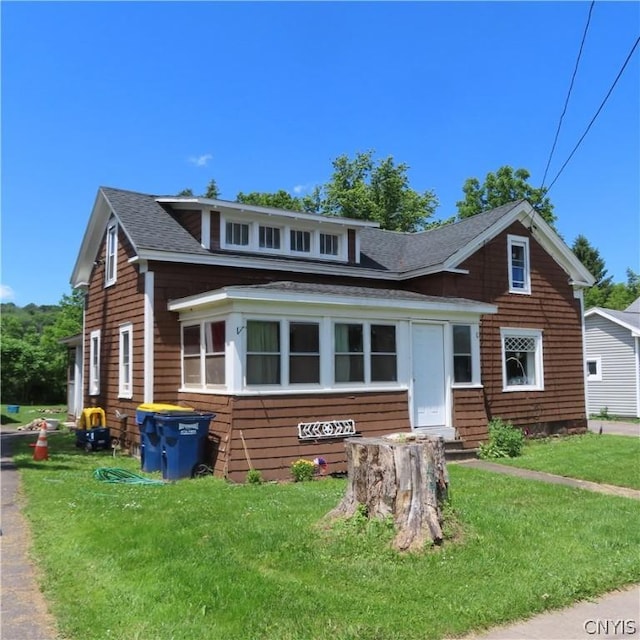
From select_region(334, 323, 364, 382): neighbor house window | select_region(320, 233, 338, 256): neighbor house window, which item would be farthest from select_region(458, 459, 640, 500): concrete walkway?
select_region(320, 233, 338, 256): neighbor house window

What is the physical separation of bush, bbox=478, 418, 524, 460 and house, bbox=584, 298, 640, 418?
12.4m

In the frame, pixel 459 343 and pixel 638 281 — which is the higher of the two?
pixel 638 281

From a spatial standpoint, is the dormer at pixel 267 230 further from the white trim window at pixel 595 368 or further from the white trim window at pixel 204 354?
the white trim window at pixel 595 368

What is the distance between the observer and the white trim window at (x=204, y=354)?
11.4 metres

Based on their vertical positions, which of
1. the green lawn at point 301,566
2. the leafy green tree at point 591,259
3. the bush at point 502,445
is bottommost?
the green lawn at point 301,566

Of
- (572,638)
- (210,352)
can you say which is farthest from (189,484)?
(572,638)

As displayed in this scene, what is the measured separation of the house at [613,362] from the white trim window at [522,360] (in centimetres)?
853

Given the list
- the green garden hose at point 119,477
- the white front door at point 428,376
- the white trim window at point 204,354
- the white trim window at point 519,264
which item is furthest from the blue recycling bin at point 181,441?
the white trim window at point 519,264

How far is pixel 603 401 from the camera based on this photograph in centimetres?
→ 2470

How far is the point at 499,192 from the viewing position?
41.0m

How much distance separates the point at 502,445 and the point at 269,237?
732cm

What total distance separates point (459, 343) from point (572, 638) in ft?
32.4

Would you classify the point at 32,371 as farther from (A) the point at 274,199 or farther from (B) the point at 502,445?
(B) the point at 502,445

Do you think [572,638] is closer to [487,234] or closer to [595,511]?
[595,511]
